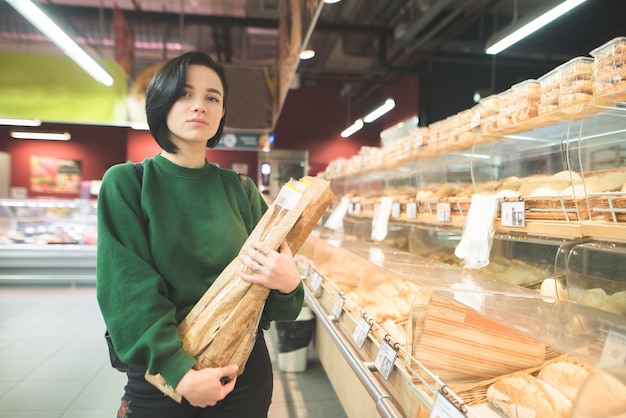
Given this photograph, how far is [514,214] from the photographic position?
4.88ft

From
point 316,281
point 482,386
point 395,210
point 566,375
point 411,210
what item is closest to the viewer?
point 566,375

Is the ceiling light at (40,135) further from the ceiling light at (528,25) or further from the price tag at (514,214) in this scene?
the price tag at (514,214)

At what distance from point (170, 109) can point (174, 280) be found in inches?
17.8

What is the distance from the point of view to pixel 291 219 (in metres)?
1.07

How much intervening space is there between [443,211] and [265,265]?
1.19 meters

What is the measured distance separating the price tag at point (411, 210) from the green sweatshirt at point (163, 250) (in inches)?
48.8

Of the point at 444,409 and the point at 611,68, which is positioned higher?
the point at 611,68

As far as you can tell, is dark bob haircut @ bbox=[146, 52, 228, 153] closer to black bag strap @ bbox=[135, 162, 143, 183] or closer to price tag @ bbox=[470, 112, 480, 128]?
black bag strap @ bbox=[135, 162, 143, 183]

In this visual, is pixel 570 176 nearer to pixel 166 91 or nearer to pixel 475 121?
pixel 475 121

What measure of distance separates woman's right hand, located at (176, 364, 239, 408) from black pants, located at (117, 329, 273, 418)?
0.52ft

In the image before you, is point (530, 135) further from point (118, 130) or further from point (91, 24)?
point (118, 130)

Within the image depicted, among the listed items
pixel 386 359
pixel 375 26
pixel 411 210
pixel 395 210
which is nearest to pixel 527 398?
pixel 386 359

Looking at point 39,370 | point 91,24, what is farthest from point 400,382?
point 91,24

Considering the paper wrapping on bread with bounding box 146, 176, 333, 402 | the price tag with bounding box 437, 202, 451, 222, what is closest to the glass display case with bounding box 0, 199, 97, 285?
the price tag with bounding box 437, 202, 451, 222
